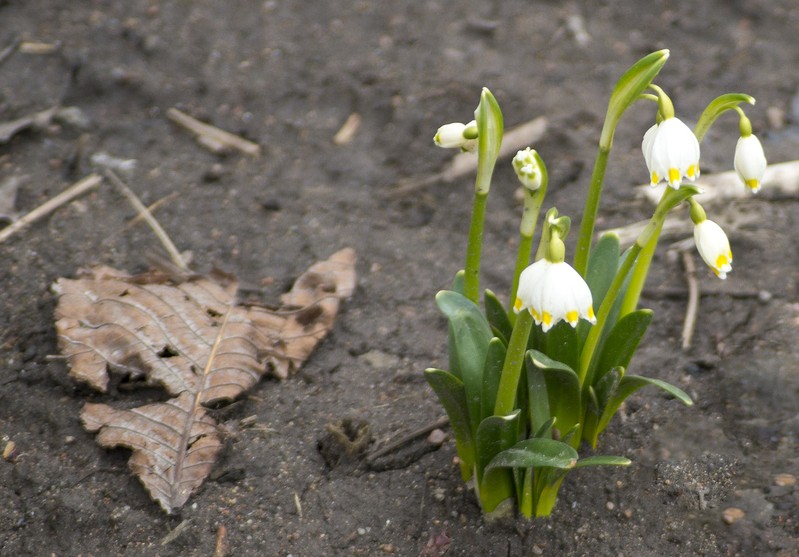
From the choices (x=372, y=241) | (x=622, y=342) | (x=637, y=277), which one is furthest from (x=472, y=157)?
(x=622, y=342)

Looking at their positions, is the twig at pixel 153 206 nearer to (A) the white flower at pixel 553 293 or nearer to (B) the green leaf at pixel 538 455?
(B) the green leaf at pixel 538 455

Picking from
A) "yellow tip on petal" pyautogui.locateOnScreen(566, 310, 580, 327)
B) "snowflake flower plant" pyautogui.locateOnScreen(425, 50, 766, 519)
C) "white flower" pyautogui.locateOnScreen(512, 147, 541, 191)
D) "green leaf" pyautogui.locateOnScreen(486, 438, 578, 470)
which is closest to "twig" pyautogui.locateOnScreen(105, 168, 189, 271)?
"snowflake flower plant" pyautogui.locateOnScreen(425, 50, 766, 519)

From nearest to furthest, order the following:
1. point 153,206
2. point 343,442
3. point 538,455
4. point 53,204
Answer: point 538,455, point 343,442, point 53,204, point 153,206

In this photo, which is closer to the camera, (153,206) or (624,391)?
(624,391)

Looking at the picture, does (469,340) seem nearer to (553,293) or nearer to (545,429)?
(545,429)

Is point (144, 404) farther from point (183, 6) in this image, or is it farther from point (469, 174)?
point (183, 6)

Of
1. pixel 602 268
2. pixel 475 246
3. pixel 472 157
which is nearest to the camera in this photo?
pixel 475 246
